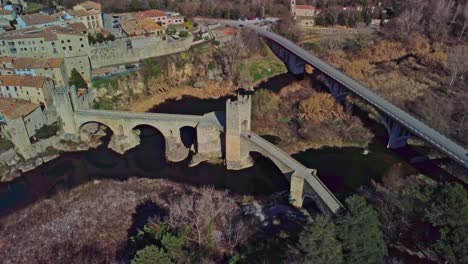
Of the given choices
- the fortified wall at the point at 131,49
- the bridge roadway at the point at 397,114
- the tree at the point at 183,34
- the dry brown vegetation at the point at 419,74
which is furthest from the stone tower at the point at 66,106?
the dry brown vegetation at the point at 419,74

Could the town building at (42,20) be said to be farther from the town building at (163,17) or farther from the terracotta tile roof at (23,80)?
the terracotta tile roof at (23,80)

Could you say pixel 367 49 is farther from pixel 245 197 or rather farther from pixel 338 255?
pixel 338 255

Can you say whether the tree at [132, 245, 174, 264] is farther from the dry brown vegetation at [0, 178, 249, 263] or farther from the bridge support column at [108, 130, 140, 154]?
the bridge support column at [108, 130, 140, 154]

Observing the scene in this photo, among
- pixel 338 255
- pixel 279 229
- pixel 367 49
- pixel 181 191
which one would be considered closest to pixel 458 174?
pixel 279 229

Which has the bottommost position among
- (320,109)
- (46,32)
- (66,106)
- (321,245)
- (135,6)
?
(320,109)

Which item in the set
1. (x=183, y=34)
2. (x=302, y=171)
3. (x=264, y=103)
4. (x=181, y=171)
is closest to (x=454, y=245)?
(x=302, y=171)

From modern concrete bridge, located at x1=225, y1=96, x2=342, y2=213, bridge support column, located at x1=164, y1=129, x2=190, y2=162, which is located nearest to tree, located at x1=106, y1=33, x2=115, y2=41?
bridge support column, located at x1=164, y1=129, x2=190, y2=162

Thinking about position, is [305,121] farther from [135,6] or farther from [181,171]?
[135,6]
